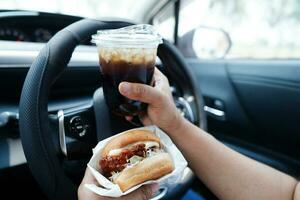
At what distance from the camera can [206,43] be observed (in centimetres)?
222

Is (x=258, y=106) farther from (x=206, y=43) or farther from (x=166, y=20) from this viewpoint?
(x=166, y=20)

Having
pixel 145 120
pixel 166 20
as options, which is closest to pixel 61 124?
pixel 145 120

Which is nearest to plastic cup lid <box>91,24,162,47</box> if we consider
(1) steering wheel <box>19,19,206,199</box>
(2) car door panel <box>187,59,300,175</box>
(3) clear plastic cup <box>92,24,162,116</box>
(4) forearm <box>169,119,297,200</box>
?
(3) clear plastic cup <box>92,24,162,116</box>

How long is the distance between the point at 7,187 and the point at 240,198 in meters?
0.72

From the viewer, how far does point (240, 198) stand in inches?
43.6

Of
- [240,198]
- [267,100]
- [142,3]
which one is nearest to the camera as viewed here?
[240,198]

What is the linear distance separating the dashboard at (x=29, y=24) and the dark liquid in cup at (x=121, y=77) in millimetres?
905

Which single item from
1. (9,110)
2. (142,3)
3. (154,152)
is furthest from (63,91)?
(142,3)

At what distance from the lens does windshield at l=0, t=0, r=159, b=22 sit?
6.00 ft

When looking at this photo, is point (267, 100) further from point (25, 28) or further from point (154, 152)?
point (25, 28)

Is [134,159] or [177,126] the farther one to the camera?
[177,126]

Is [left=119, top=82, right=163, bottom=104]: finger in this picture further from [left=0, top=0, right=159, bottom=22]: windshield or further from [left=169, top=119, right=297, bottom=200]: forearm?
[left=0, top=0, right=159, bottom=22]: windshield

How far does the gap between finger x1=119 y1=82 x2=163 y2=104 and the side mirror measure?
1.27m

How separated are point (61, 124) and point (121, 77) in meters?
0.26
